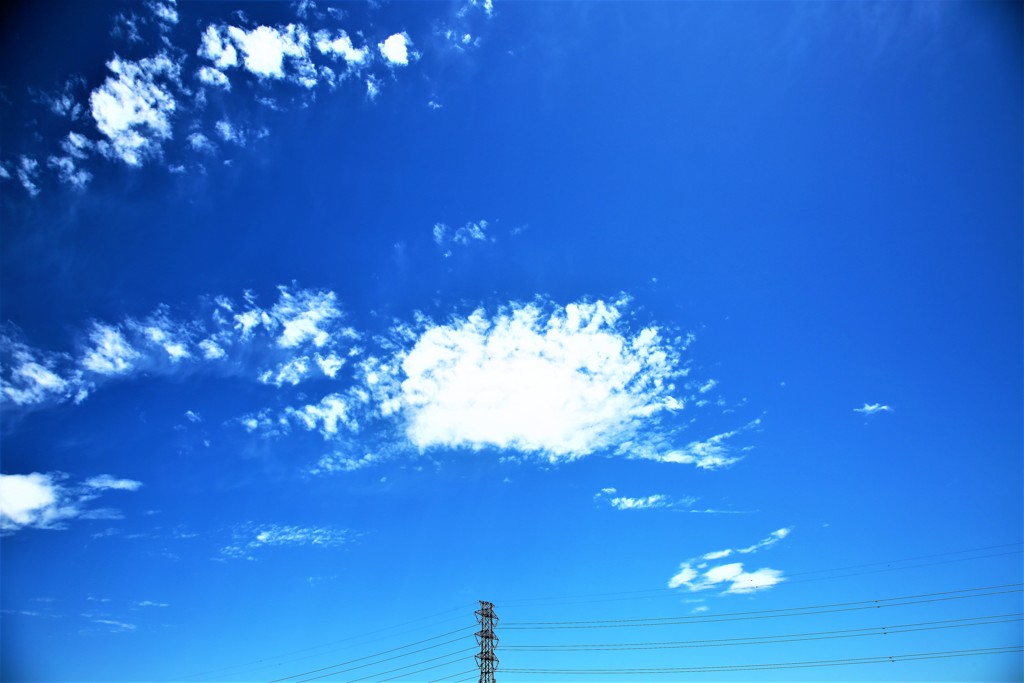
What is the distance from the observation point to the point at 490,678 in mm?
51719

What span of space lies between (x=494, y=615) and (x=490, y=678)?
5.38 meters

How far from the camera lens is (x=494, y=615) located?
5556 cm

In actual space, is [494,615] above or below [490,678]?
above

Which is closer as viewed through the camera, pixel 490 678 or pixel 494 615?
pixel 490 678
